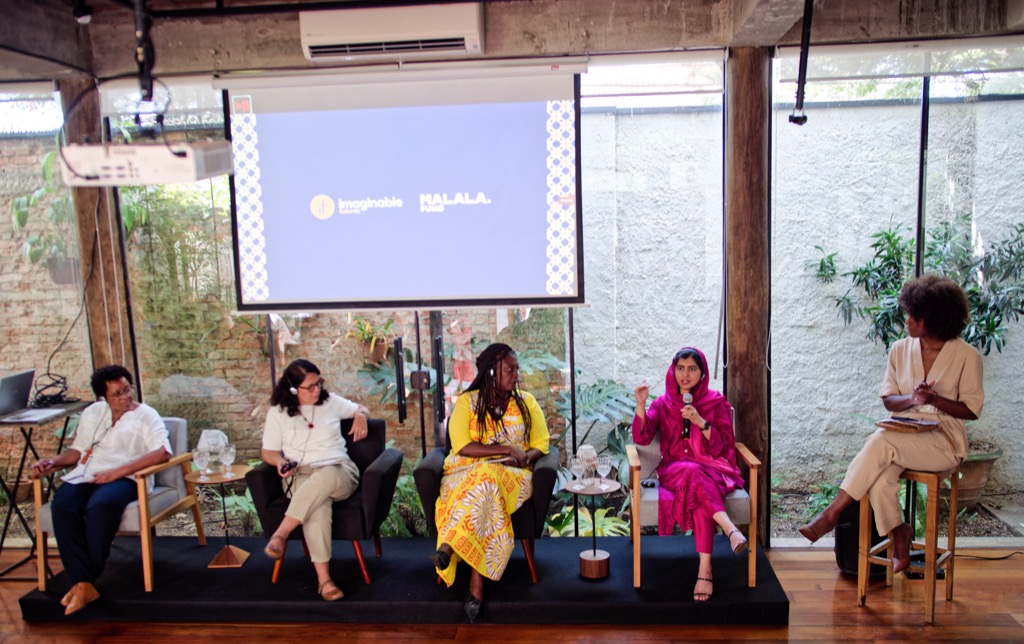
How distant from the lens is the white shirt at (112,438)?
4.19 meters

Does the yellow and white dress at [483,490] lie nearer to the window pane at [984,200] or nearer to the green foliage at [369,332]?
the green foliage at [369,332]

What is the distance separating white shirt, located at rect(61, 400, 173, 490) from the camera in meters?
4.19

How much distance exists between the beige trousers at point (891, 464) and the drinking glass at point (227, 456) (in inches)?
121

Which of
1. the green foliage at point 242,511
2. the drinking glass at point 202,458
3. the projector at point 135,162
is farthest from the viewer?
the green foliage at point 242,511

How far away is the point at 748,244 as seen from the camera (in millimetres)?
4379

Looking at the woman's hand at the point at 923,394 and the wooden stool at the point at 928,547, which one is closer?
the wooden stool at the point at 928,547

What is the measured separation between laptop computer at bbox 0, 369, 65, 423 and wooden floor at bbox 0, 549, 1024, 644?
0.95m

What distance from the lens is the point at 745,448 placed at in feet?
13.7

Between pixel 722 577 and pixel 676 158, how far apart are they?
2.21 metres

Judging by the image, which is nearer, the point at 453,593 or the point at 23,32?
the point at 453,593

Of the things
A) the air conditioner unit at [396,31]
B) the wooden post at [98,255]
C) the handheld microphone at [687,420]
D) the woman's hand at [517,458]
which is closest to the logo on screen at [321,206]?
the air conditioner unit at [396,31]

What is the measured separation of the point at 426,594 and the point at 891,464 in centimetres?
227

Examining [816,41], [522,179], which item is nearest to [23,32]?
[522,179]

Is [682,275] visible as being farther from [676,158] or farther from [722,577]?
[722,577]
